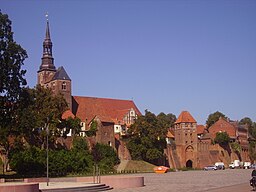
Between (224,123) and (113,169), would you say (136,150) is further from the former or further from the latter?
(224,123)

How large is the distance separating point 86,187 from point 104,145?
52625 mm

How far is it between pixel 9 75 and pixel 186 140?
6309cm

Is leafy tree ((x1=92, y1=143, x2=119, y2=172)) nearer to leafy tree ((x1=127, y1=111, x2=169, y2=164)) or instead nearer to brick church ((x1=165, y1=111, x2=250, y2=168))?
leafy tree ((x1=127, y1=111, x2=169, y2=164))

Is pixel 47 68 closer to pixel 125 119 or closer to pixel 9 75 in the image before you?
pixel 125 119

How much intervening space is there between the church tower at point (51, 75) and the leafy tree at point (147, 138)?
2001 cm

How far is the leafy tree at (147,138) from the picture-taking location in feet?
290

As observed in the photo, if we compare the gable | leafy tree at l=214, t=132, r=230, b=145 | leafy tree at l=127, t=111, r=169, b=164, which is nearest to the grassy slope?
leafy tree at l=127, t=111, r=169, b=164

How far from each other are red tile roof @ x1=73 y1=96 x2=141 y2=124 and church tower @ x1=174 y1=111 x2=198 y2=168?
499 inches

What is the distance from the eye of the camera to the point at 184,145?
4215 inches

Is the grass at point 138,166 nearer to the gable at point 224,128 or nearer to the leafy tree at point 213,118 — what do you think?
the gable at point 224,128

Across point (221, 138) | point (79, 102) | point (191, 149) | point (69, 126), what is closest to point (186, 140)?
point (191, 149)

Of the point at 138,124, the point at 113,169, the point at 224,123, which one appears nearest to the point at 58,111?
the point at 113,169

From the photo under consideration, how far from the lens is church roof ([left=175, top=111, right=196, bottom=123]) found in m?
109

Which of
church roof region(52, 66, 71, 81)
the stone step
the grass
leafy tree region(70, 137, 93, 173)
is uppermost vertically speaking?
church roof region(52, 66, 71, 81)
